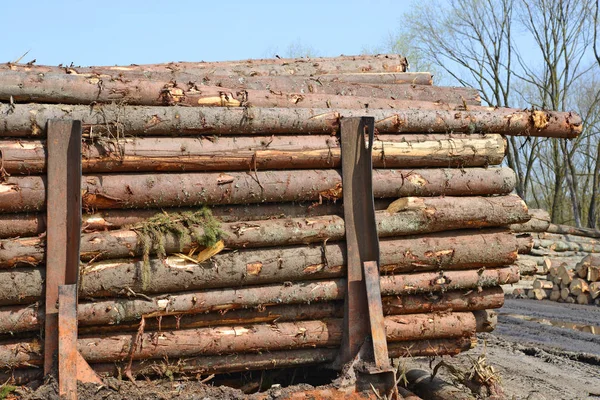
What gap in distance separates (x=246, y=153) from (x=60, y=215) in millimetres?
1582

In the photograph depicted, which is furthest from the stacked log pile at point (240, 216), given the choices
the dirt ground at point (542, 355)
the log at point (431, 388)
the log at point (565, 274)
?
the log at point (565, 274)

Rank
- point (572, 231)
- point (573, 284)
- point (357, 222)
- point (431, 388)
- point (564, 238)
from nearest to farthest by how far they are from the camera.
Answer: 1. point (357, 222)
2. point (431, 388)
3. point (573, 284)
4. point (564, 238)
5. point (572, 231)

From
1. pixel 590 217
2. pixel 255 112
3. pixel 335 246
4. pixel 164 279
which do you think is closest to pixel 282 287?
pixel 335 246

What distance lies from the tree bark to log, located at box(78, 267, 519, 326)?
0.07 meters

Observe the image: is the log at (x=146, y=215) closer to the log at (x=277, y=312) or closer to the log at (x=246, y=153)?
the log at (x=246, y=153)

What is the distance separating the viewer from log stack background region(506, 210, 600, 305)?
15.9m

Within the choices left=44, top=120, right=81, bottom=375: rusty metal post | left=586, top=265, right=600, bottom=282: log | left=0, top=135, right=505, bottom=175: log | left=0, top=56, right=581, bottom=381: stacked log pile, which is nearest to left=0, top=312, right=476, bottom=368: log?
left=0, top=56, right=581, bottom=381: stacked log pile

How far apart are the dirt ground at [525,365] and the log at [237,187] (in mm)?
1444

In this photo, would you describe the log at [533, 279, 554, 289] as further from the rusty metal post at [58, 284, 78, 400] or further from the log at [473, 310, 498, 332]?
the rusty metal post at [58, 284, 78, 400]

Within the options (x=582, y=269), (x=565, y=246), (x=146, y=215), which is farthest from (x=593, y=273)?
(x=146, y=215)

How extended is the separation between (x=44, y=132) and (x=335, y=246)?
8.42ft

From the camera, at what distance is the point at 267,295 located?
5852 mm

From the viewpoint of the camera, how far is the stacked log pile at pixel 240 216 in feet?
17.9

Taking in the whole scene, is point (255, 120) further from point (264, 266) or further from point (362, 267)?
point (362, 267)
